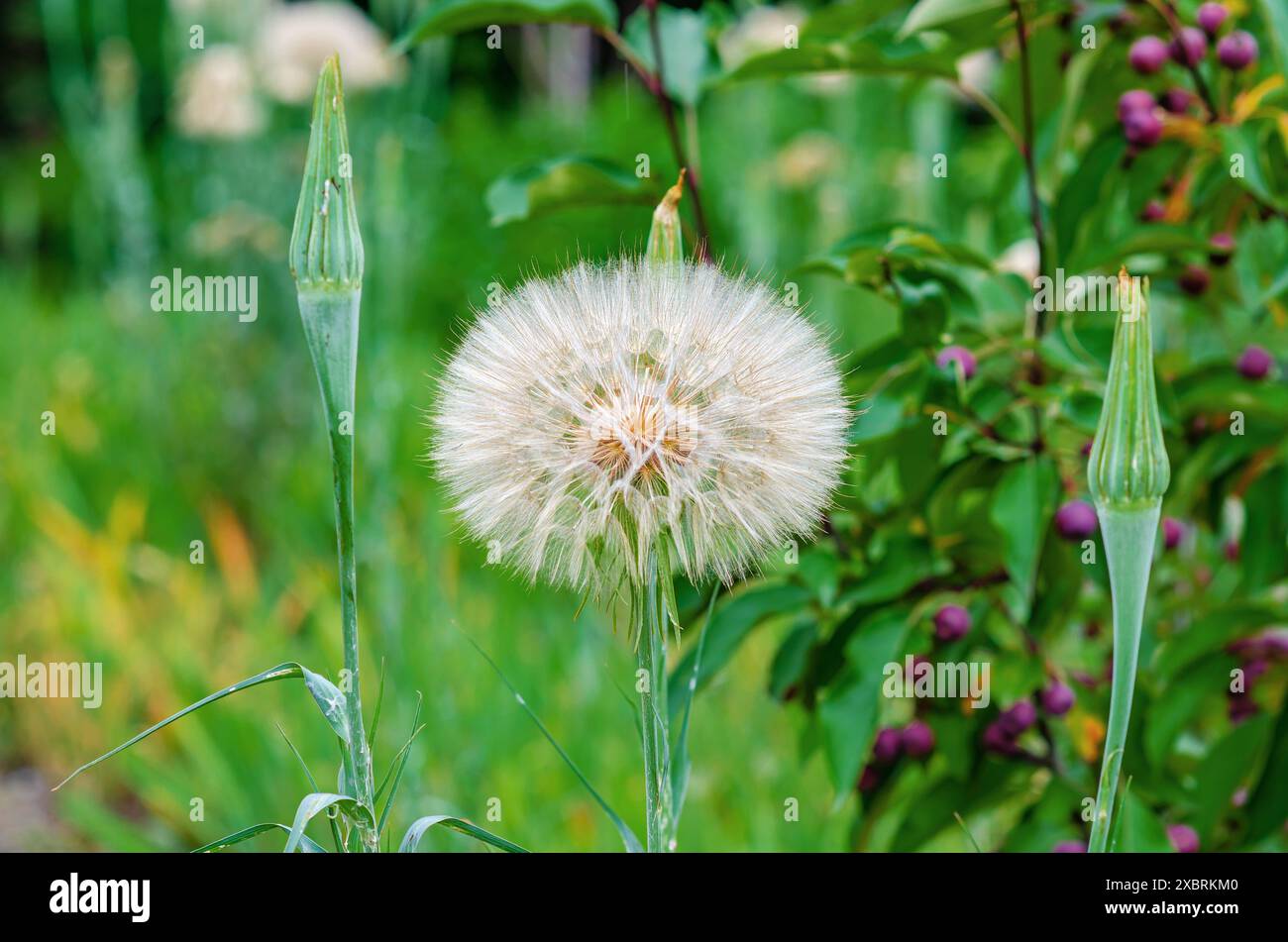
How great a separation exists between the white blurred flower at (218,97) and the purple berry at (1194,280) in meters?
3.28

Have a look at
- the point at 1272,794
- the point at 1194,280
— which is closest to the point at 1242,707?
the point at 1272,794

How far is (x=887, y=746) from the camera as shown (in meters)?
1.39

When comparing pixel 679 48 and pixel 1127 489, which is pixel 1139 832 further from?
pixel 679 48

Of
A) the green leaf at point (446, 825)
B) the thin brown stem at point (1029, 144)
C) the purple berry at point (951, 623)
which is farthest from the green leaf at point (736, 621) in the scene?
the green leaf at point (446, 825)

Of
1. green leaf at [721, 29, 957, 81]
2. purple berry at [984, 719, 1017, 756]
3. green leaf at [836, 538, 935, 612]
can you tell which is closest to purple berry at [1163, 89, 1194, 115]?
green leaf at [721, 29, 957, 81]

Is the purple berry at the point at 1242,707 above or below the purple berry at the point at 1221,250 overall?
below

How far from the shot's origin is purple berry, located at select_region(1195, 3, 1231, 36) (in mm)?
1300

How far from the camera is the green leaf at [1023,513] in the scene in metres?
1.12

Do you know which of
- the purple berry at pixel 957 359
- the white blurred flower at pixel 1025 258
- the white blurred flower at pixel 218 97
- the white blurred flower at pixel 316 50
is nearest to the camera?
the purple berry at pixel 957 359

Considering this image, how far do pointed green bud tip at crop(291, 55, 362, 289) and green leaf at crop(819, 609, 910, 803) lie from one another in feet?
2.24

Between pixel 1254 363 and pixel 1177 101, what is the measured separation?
0.92 ft

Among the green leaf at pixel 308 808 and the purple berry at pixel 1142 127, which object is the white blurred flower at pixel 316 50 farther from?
the green leaf at pixel 308 808

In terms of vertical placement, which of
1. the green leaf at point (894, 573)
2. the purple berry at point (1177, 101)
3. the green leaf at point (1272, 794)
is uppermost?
the purple berry at point (1177, 101)

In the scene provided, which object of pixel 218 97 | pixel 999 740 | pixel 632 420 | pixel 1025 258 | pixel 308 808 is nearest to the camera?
pixel 308 808
